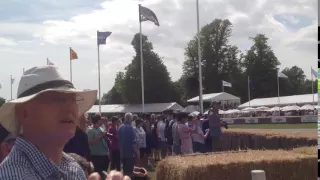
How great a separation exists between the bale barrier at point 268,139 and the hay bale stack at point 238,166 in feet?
15.4

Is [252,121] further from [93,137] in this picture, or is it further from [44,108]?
[44,108]

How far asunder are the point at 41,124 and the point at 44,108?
0.07 meters

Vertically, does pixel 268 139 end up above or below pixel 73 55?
below

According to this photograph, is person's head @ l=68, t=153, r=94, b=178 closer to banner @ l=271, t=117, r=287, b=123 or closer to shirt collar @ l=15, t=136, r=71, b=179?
shirt collar @ l=15, t=136, r=71, b=179

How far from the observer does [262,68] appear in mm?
94562

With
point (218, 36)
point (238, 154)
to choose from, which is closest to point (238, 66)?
point (218, 36)

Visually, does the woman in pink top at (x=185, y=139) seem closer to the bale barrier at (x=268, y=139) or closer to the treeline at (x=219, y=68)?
the bale barrier at (x=268, y=139)

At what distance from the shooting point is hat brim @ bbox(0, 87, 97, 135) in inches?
81.0

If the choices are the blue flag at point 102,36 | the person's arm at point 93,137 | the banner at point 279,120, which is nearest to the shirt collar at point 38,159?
the person's arm at point 93,137

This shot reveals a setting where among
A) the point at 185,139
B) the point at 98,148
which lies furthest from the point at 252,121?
the point at 98,148

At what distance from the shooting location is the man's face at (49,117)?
200 cm

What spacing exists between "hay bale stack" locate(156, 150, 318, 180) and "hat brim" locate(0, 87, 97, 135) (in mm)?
→ 6112

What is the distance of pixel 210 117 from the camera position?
14.8 m

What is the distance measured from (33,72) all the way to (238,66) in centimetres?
9418
